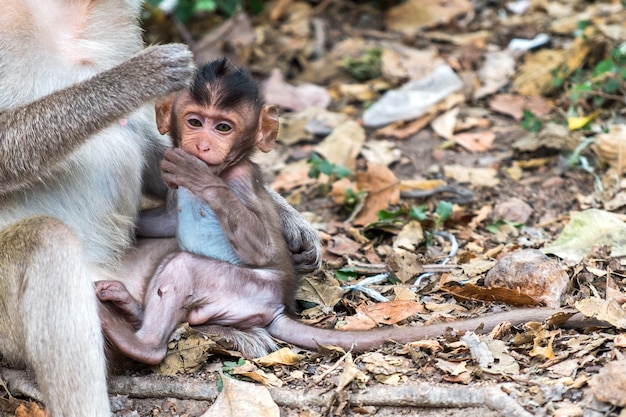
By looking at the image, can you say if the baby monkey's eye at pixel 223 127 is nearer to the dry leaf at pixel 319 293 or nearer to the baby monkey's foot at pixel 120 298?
the baby monkey's foot at pixel 120 298

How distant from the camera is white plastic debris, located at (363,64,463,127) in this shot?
9203 mm

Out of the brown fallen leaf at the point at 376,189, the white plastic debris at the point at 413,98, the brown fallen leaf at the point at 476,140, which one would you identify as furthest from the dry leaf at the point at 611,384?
the white plastic debris at the point at 413,98

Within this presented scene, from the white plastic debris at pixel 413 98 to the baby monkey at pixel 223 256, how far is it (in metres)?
3.88

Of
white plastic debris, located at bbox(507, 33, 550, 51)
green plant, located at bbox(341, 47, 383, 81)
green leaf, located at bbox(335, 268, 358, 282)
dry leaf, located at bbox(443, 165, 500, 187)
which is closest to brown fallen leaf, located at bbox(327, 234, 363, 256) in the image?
green leaf, located at bbox(335, 268, 358, 282)

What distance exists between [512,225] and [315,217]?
1518mm

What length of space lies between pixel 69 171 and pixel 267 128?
1095mm

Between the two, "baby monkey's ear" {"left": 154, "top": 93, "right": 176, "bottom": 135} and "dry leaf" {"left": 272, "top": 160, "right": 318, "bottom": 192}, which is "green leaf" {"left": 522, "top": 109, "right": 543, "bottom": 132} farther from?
"baby monkey's ear" {"left": 154, "top": 93, "right": 176, "bottom": 135}

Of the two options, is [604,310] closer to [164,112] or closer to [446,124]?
[164,112]

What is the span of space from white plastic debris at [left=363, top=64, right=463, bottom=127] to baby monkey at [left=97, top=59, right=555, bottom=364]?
3884mm

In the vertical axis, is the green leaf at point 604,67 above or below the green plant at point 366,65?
above

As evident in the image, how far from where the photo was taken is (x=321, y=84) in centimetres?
1030

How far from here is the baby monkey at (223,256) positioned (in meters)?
5.16

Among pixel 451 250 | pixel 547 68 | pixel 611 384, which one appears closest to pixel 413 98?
pixel 547 68

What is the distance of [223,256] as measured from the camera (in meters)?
5.39
